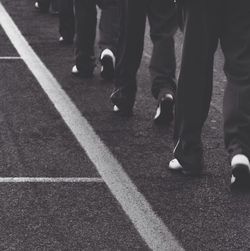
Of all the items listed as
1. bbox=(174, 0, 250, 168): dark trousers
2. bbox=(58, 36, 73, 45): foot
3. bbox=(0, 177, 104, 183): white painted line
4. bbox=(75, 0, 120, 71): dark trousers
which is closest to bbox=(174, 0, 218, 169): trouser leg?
bbox=(174, 0, 250, 168): dark trousers

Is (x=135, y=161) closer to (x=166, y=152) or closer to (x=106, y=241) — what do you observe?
(x=166, y=152)

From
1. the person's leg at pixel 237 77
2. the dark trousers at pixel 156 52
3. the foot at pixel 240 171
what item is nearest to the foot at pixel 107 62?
the dark trousers at pixel 156 52

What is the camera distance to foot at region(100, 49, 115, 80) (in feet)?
23.6

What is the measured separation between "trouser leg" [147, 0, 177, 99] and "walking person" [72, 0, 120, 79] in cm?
120

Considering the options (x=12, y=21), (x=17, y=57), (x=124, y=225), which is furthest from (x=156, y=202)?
(x=12, y=21)

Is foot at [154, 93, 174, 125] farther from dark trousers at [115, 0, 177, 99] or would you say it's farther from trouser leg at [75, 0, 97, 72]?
trouser leg at [75, 0, 97, 72]

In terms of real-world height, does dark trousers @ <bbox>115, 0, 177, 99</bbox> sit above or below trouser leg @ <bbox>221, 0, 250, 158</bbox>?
below

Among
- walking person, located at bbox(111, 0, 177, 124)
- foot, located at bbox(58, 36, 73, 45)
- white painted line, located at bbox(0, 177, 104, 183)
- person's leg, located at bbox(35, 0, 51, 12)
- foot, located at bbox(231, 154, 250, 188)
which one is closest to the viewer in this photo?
foot, located at bbox(231, 154, 250, 188)

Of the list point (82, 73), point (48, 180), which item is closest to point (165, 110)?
point (48, 180)

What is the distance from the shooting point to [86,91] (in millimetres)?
6941

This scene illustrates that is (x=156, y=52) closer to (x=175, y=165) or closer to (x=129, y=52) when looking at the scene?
(x=129, y=52)

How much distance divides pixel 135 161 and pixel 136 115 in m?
Result: 1.15

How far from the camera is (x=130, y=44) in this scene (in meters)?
5.91

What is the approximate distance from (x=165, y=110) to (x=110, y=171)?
1113 millimetres
